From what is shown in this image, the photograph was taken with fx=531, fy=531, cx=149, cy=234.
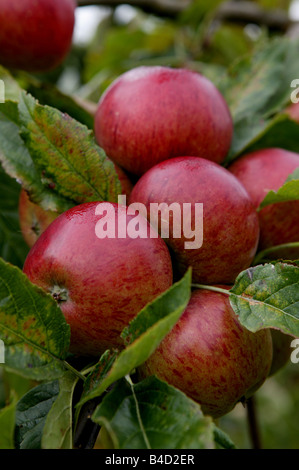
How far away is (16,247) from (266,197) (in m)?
0.52

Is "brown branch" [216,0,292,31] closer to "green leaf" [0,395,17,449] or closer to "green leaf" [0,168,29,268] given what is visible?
"green leaf" [0,168,29,268]

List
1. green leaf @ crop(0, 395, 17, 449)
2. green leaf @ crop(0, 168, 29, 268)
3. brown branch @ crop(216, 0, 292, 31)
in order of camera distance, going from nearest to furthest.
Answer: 1. green leaf @ crop(0, 395, 17, 449)
2. green leaf @ crop(0, 168, 29, 268)
3. brown branch @ crop(216, 0, 292, 31)

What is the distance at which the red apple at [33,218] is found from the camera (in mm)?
888

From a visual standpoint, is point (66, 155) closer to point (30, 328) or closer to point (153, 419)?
point (30, 328)

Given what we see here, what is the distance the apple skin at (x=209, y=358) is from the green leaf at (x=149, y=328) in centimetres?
10

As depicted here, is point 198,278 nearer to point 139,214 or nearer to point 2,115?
point 139,214

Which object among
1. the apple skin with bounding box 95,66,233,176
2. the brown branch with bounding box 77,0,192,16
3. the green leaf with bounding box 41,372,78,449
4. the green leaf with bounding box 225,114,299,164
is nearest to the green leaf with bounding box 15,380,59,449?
the green leaf with bounding box 41,372,78,449

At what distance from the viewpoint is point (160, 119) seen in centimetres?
84

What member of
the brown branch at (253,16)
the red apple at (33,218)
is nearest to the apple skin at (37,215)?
the red apple at (33,218)

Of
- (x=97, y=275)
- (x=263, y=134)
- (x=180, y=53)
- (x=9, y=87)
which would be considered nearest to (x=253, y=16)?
(x=180, y=53)

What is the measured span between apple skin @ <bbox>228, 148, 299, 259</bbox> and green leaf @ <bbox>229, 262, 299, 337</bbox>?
0.49ft

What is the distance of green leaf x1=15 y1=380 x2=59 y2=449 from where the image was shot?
71 cm

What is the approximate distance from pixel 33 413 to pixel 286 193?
0.50 meters

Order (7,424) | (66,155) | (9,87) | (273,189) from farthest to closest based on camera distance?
(9,87) → (273,189) → (66,155) → (7,424)
